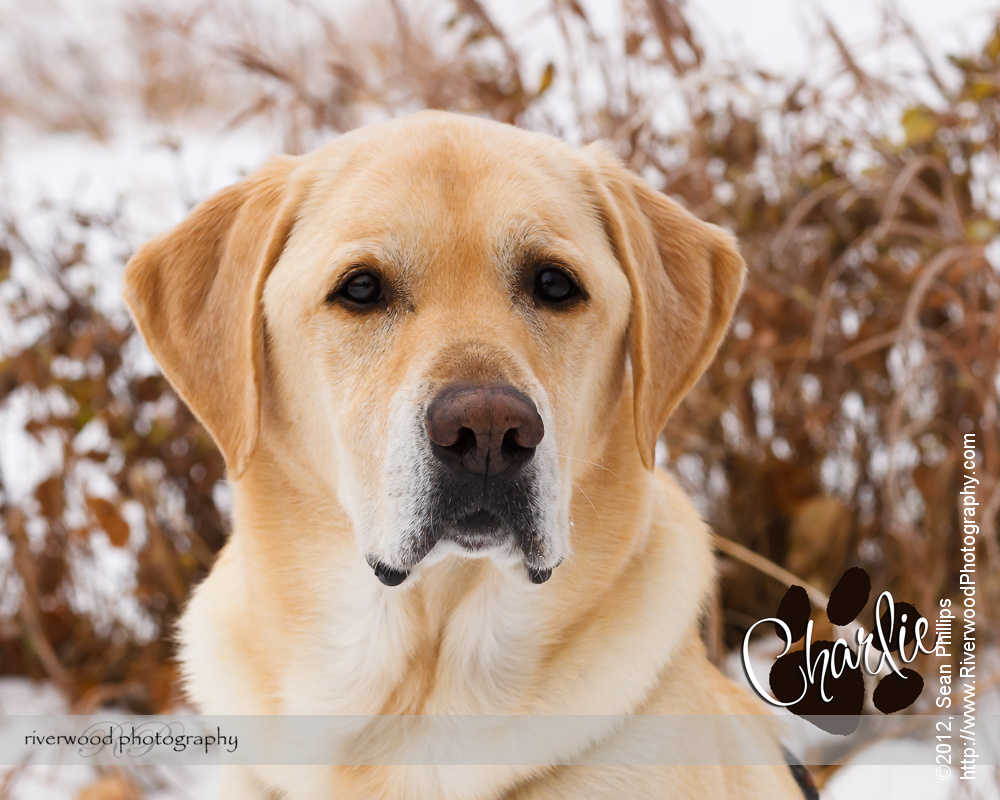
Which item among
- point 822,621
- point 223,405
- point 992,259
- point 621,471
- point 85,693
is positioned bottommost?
point 85,693

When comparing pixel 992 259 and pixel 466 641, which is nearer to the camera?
pixel 466 641

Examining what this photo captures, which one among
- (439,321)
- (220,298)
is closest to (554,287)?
(439,321)

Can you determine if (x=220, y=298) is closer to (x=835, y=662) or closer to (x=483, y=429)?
(x=483, y=429)

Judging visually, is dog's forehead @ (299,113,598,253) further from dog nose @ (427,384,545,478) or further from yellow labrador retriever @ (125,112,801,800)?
dog nose @ (427,384,545,478)

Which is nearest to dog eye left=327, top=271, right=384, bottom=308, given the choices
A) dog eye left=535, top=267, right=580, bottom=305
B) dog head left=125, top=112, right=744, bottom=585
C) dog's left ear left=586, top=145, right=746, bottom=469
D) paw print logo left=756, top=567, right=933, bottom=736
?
dog head left=125, top=112, right=744, bottom=585

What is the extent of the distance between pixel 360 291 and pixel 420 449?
1.46 ft

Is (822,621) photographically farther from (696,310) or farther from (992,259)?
(992,259)

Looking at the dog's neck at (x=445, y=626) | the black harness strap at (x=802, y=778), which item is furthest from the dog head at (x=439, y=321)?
the black harness strap at (x=802, y=778)

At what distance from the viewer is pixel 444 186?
6.73ft

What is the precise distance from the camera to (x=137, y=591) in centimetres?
405

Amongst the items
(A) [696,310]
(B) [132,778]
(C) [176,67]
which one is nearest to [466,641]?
(A) [696,310]

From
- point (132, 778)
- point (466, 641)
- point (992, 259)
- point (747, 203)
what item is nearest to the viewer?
point (466, 641)

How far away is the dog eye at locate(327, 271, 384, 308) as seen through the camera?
202cm

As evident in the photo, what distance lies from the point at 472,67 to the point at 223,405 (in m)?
2.47
